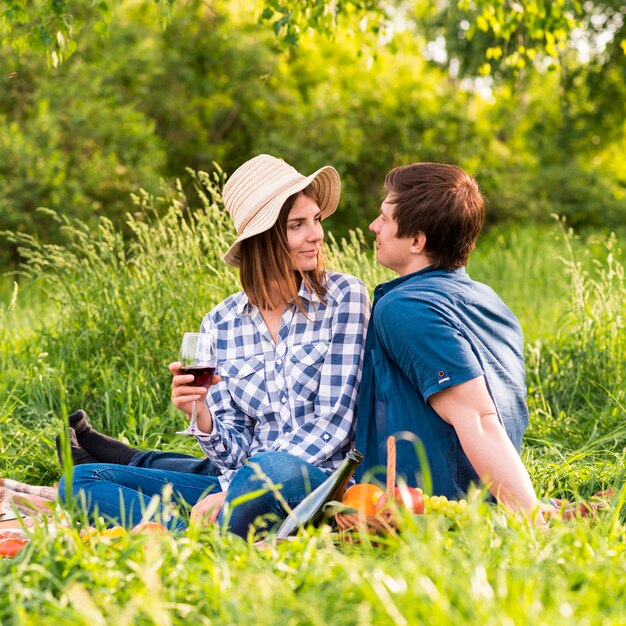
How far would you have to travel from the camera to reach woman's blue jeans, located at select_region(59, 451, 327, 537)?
10.1 ft

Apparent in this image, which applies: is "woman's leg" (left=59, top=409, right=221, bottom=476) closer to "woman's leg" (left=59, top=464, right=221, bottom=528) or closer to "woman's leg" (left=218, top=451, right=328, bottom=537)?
"woman's leg" (left=59, top=464, right=221, bottom=528)

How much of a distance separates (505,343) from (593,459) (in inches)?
51.6

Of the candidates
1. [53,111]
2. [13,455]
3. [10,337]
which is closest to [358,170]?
[53,111]

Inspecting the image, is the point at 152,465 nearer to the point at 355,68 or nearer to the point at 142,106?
the point at 142,106

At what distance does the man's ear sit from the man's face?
0.4 inches

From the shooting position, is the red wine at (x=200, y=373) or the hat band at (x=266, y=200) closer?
the red wine at (x=200, y=373)

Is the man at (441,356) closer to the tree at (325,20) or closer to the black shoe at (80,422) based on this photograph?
the black shoe at (80,422)

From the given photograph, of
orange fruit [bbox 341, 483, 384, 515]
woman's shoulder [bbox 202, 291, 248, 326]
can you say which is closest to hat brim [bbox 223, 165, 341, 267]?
woman's shoulder [bbox 202, 291, 248, 326]

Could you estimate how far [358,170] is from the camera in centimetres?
1521

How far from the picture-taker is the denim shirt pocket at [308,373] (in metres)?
3.47

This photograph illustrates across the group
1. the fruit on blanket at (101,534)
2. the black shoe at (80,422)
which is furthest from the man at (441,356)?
the black shoe at (80,422)

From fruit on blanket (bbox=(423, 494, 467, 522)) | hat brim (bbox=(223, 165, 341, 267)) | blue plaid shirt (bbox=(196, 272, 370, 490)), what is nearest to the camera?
fruit on blanket (bbox=(423, 494, 467, 522))

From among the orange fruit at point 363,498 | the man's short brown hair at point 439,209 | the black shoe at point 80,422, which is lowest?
the black shoe at point 80,422

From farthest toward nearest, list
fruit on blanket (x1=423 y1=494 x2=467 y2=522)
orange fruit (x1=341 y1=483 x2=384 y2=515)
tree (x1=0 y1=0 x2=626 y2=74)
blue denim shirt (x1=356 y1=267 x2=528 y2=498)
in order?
1. tree (x1=0 y1=0 x2=626 y2=74)
2. blue denim shirt (x1=356 y1=267 x2=528 y2=498)
3. orange fruit (x1=341 y1=483 x2=384 y2=515)
4. fruit on blanket (x1=423 y1=494 x2=467 y2=522)
